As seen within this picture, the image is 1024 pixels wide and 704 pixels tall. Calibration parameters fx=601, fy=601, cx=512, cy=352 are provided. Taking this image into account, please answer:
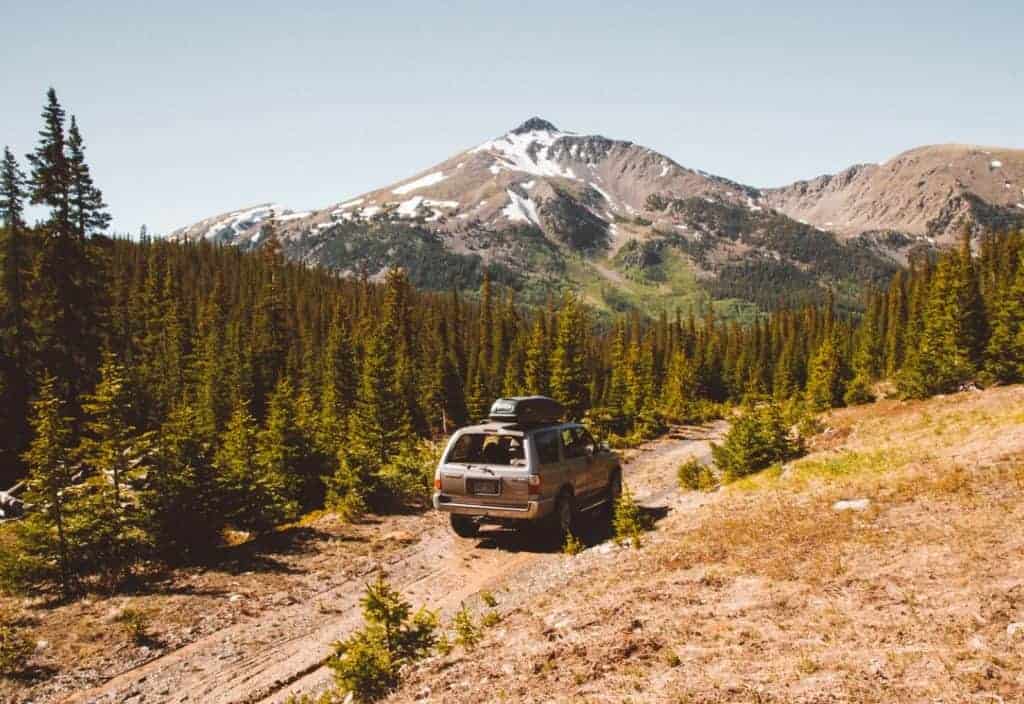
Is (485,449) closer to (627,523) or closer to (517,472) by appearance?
(517,472)

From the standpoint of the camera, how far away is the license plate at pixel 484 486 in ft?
37.8

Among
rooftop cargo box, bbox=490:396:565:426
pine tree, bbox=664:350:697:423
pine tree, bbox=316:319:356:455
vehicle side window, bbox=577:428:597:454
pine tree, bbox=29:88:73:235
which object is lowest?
pine tree, bbox=664:350:697:423

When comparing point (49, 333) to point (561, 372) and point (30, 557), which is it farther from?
point (561, 372)

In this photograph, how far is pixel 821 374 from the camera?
44.9 meters

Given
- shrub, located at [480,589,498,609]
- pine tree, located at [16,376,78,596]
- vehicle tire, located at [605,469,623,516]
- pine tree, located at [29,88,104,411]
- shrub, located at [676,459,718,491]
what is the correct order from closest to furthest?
shrub, located at [480,589,498,609]
pine tree, located at [16,376,78,596]
vehicle tire, located at [605,469,623,516]
shrub, located at [676,459,718,491]
pine tree, located at [29,88,104,411]

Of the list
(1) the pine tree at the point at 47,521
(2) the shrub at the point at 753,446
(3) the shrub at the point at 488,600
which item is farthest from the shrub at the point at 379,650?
(2) the shrub at the point at 753,446

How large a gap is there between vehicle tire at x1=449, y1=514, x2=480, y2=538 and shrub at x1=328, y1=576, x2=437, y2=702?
17.9ft

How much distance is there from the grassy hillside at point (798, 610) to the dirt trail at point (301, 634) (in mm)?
1586

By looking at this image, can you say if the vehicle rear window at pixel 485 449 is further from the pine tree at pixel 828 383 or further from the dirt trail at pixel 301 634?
the pine tree at pixel 828 383

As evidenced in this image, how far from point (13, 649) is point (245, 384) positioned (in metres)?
46.7

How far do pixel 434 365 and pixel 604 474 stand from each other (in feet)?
166

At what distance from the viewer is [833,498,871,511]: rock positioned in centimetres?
1030

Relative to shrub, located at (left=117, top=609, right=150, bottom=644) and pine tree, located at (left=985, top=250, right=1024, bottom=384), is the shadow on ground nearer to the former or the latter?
shrub, located at (left=117, top=609, right=150, bottom=644)

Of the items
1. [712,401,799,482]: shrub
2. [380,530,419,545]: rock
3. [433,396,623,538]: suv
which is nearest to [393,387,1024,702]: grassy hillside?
[433,396,623,538]: suv
